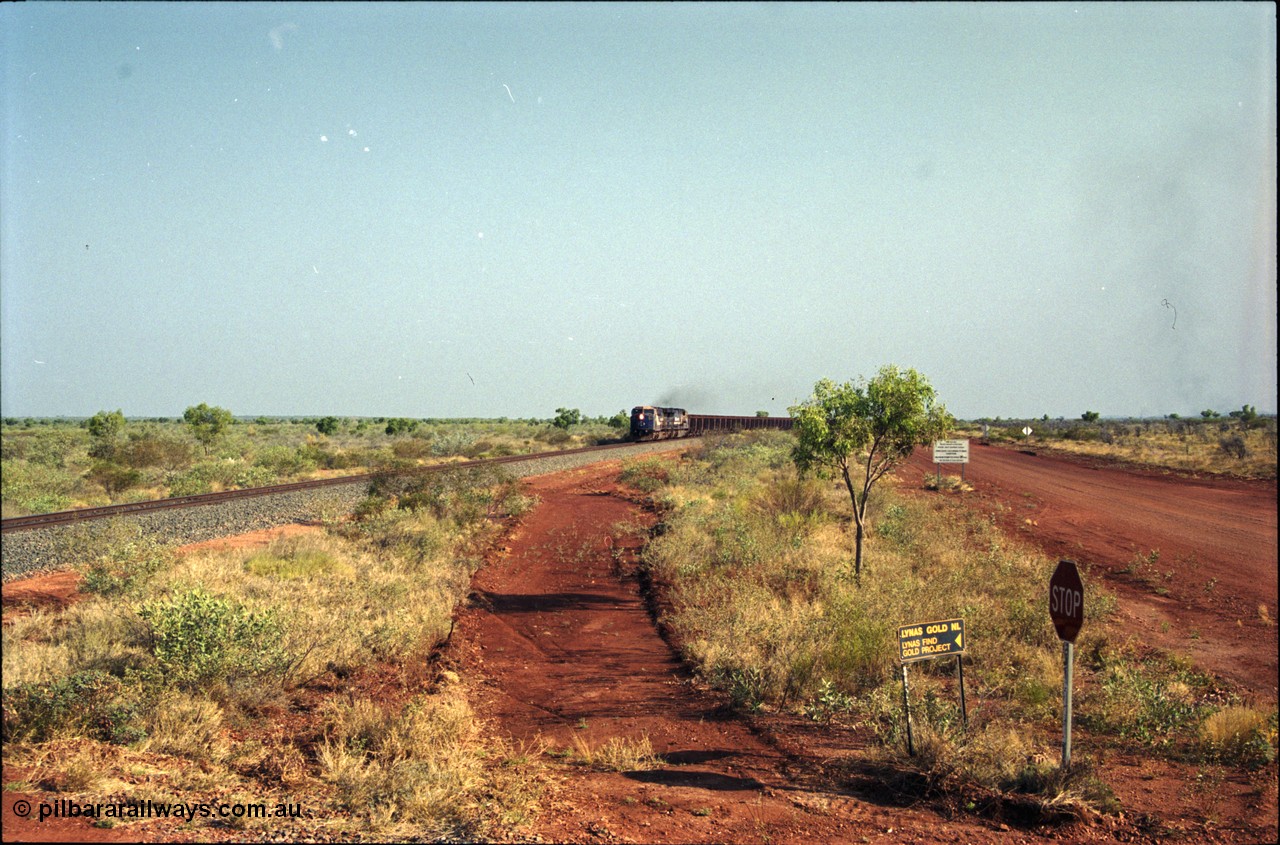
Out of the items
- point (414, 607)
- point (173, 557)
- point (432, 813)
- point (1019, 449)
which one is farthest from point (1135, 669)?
point (1019, 449)

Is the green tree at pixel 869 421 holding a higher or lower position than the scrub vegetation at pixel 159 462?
higher

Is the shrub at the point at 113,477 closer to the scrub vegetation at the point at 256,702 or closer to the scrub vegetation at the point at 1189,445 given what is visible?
the scrub vegetation at the point at 256,702

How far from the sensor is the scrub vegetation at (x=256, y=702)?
598cm

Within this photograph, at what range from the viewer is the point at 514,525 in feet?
77.9

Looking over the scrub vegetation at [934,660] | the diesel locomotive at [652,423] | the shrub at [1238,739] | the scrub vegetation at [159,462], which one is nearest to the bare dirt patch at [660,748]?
the scrub vegetation at [934,660]

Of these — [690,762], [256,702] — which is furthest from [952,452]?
[256,702]

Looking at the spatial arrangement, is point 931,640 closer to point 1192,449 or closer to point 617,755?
point 617,755

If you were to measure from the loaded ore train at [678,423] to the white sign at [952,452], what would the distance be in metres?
31.7

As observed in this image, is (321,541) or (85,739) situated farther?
(321,541)

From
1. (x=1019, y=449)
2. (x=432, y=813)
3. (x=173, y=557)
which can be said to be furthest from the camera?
(x=1019, y=449)

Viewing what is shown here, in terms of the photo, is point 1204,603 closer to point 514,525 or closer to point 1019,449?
point 514,525

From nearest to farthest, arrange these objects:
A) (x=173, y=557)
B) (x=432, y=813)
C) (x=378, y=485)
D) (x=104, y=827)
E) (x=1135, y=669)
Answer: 1. (x=104, y=827)
2. (x=432, y=813)
3. (x=1135, y=669)
4. (x=173, y=557)
5. (x=378, y=485)

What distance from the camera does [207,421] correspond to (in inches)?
2036

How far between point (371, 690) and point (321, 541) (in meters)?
7.63
